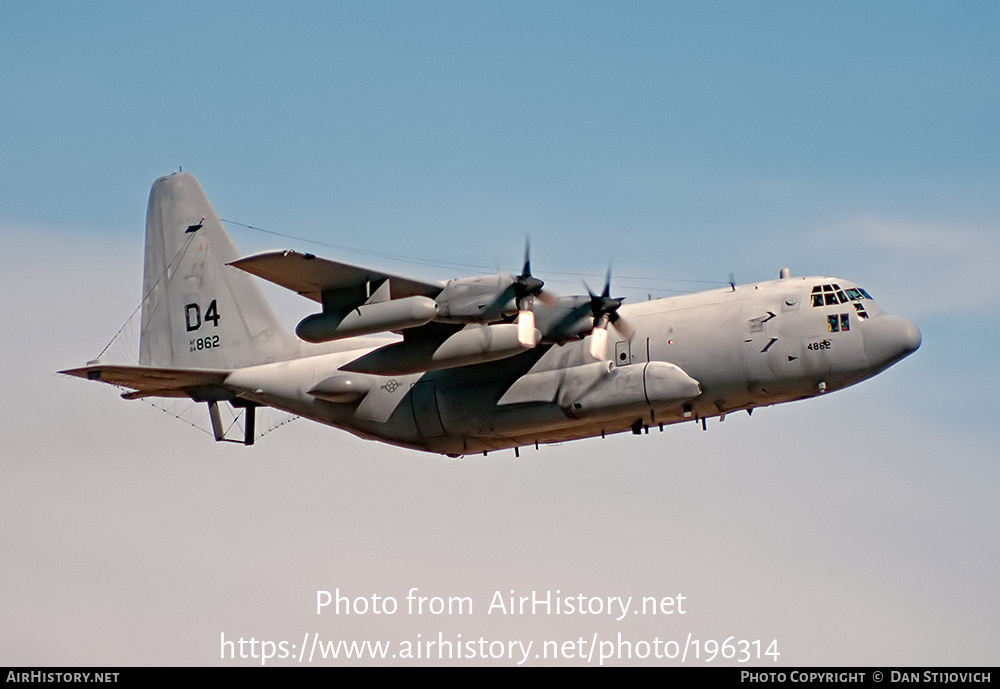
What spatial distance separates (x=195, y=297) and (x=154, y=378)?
4.22 m

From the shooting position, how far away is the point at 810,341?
2803cm

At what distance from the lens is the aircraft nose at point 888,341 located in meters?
27.7

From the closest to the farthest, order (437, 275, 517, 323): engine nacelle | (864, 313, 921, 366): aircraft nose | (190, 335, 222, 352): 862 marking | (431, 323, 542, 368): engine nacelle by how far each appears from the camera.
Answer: (437, 275, 517, 323): engine nacelle
(864, 313, 921, 366): aircraft nose
(431, 323, 542, 368): engine nacelle
(190, 335, 222, 352): 862 marking

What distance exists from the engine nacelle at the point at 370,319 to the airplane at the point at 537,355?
27 millimetres

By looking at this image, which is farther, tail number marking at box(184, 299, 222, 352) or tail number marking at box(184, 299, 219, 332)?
tail number marking at box(184, 299, 219, 332)

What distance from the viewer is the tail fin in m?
34.8

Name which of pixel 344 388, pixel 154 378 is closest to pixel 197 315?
pixel 154 378

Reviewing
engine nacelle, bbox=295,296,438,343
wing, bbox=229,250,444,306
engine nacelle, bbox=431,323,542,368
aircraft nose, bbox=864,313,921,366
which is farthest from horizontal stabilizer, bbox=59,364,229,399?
aircraft nose, bbox=864,313,921,366

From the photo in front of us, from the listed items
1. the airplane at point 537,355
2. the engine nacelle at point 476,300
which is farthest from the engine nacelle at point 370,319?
the engine nacelle at point 476,300

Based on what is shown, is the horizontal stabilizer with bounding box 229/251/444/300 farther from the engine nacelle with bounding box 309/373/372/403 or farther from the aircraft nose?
the aircraft nose

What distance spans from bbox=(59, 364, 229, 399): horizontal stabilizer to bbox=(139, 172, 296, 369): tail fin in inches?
56.6

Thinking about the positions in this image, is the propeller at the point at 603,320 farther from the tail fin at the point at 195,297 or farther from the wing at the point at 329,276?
the tail fin at the point at 195,297
